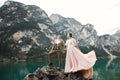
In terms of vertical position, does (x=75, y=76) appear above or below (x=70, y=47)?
below

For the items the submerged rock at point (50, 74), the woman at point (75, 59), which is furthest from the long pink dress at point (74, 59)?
the submerged rock at point (50, 74)

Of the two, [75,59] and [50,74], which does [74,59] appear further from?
[50,74]

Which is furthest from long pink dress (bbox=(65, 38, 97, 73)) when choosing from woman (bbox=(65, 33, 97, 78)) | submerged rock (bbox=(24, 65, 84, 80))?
submerged rock (bbox=(24, 65, 84, 80))

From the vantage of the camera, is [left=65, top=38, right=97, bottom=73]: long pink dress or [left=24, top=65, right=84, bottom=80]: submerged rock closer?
[left=65, top=38, right=97, bottom=73]: long pink dress

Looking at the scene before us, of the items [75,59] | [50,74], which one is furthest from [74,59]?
[50,74]

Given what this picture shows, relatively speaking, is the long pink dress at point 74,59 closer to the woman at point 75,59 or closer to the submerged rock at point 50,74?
the woman at point 75,59

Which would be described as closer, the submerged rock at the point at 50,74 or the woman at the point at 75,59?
the woman at the point at 75,59

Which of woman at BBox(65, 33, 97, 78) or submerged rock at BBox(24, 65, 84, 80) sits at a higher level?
woman at BBox(65, 33, 97, 78)

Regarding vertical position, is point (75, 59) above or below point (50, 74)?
above

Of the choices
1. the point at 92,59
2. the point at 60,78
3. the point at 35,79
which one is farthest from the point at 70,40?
the point at 35,79

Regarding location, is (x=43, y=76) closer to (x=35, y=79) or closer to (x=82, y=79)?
(x=35, y=79)

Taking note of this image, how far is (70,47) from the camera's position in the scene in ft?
59.9

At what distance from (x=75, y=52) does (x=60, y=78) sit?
289 centimetres

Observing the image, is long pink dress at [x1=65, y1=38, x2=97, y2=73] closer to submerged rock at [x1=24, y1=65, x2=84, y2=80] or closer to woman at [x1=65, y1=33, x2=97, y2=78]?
woman at [x1=65, y1=33, x2=97, y2=78]
